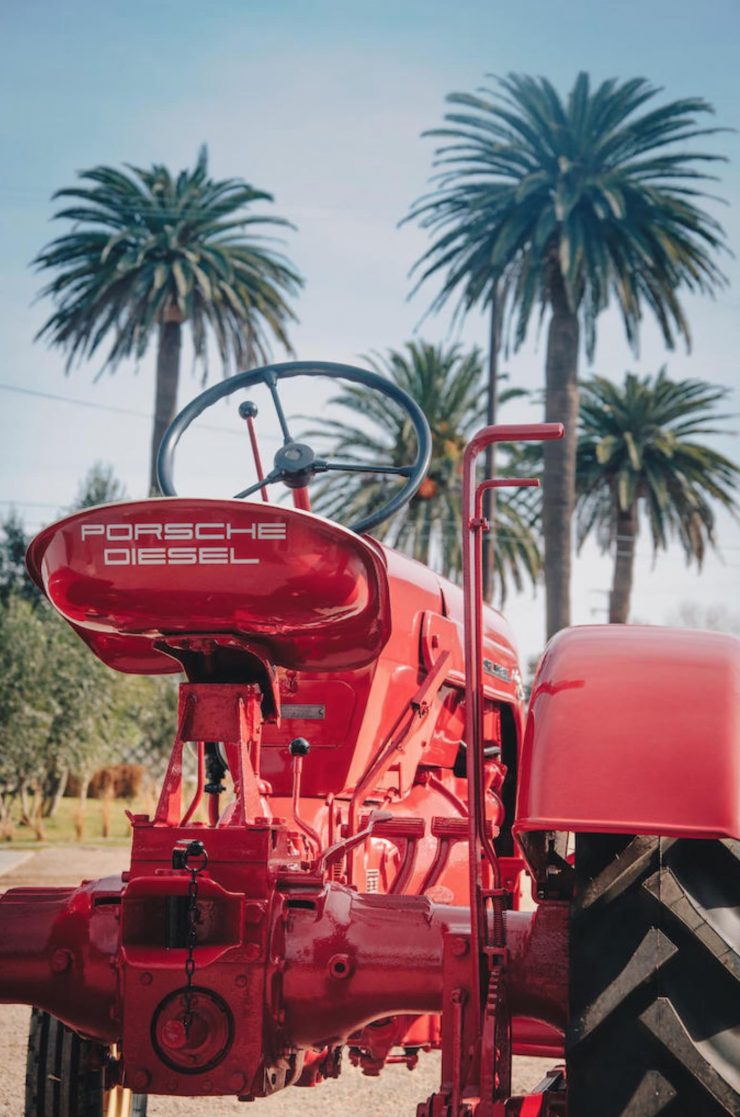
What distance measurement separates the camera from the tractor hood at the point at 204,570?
8.04 feet

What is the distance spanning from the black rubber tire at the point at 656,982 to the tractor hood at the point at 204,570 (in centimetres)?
74

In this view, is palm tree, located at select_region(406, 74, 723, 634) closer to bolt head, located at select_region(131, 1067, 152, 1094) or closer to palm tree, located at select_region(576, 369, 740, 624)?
palm tree, located at select_region(576, 369, 740, 624)

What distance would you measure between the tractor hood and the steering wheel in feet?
2.38

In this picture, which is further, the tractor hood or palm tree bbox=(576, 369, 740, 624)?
palm tree bbox=(576, 369, 740, 624)

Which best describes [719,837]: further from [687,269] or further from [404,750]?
[687,269]

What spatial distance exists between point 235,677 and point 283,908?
0.55 meters

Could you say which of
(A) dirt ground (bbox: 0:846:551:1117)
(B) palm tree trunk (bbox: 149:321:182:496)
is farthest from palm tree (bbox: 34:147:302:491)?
(A) dirt ground (bbox: 0:846:551:1117)

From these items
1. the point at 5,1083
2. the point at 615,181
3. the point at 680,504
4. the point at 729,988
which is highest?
the point at 615,181

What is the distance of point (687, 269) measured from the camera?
73.9 ft

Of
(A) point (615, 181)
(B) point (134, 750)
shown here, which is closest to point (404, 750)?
(B) point (134, 750)

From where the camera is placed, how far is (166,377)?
22984 millimetres

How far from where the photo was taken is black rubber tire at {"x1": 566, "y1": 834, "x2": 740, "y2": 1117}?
79.3 inches

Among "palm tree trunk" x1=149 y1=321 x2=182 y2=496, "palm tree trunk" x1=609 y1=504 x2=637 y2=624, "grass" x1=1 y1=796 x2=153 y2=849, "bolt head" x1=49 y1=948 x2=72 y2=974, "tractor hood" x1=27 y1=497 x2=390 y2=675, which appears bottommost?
"grass" x1=1 y1=796 x2=153 y2=849

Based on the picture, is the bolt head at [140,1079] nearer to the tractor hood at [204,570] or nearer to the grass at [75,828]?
the tractor hood at [204,570]
